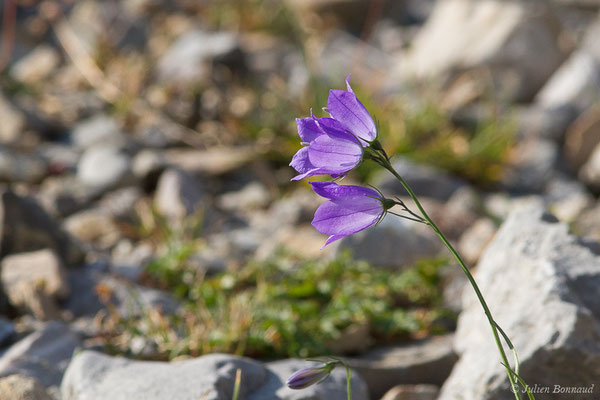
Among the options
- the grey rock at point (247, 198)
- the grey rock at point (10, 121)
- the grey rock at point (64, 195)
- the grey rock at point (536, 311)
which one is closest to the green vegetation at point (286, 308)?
the grey rock at point (536, 311)

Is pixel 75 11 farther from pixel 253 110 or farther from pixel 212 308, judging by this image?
pixel 212 308

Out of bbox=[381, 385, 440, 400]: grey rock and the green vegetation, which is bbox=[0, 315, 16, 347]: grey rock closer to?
the green vegetation

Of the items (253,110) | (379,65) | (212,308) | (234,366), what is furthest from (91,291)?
(379,65)

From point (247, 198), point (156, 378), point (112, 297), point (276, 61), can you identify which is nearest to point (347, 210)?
point (156, 378)

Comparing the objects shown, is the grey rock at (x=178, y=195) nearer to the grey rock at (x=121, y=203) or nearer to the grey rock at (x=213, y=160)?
the grey rock at (x=121, y=203)

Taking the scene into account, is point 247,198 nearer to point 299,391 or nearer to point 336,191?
point 299,391
